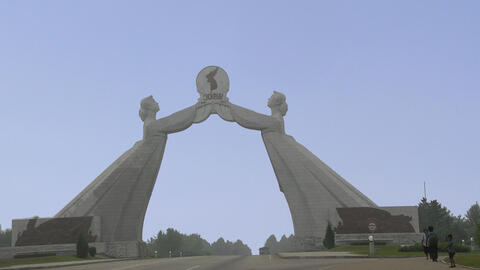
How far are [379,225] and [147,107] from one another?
23976 millimetres

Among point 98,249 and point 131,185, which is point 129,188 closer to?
point 131,185

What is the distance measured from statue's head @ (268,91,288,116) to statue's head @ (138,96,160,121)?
11.3 metres

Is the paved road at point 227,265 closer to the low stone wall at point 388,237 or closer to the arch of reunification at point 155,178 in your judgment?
the low stone wall at point 388,237

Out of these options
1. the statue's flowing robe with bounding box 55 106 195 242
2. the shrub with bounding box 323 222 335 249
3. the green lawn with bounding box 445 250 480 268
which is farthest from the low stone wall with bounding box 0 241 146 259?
the green lawn with bounding box 445 250 480 268

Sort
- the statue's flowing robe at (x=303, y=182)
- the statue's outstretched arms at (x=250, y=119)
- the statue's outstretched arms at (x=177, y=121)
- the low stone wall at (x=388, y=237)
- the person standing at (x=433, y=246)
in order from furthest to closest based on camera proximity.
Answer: the statue's outstretched arms at (x=177, y=121) < the statue's outstretched arms at (x=250, y=119) < the statue's flowing robe at (x=303, y=182) < the low stone wall at (x=388, y=237) < the person standing at (x=433, y=246)

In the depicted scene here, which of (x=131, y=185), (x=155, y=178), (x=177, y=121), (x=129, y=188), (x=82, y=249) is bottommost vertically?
(x=82, y=249)

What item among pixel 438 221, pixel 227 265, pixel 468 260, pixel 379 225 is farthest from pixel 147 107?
pixel 438 221

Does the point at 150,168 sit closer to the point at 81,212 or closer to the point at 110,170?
the point at 110,170

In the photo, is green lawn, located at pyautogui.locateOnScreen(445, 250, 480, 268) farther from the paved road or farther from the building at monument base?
the building at monument base

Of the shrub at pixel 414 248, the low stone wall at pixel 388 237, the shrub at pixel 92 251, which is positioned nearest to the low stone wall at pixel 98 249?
the shrub at pixel 92 251

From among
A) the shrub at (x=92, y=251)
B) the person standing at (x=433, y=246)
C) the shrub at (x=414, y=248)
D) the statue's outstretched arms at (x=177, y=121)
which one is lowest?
the shrub at (x=92, y=251)

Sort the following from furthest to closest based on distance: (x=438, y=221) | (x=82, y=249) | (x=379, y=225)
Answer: (x=438, y=221), (x=379, y=225), (x=82, y=249)

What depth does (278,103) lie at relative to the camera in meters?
55.0

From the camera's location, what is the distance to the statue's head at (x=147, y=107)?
54844 mm
